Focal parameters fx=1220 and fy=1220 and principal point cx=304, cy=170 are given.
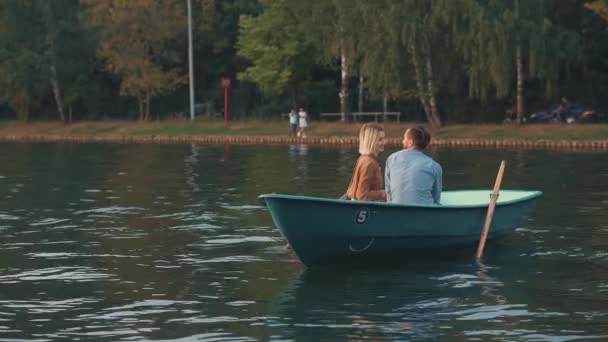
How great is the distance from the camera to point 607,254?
57.4 ft

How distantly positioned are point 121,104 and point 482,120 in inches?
1047

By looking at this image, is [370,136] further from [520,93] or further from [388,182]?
[520,93]

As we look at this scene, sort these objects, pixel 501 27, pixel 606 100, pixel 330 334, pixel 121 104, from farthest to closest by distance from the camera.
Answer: pixel 121 104, pixel 606 100, pixel 501 27, pixel 330 334

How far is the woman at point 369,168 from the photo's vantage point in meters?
15.6

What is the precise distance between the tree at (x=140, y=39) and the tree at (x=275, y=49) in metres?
5.41

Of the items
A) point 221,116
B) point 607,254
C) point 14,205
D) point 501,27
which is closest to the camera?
point 607,254

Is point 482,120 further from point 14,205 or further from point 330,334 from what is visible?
point 330,334

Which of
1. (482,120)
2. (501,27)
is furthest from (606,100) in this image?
(501,27)

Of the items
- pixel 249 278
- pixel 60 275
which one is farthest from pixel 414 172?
pixel 60 275

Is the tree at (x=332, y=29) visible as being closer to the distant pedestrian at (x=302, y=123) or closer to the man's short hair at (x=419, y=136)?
the distant pedestrian at (x=302, y=123)

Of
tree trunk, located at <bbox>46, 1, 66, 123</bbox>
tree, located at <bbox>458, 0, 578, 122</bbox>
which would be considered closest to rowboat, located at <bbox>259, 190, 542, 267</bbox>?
tree, located at <bbox>458, 0, 578, 122</bbox>

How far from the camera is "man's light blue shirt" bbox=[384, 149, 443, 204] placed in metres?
16.4

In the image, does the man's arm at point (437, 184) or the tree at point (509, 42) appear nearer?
the man's arm at point (437, 184)

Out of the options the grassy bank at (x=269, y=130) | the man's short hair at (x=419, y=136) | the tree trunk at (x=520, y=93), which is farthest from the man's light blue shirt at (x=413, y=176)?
the tree trunk at (x=520, y=93)
